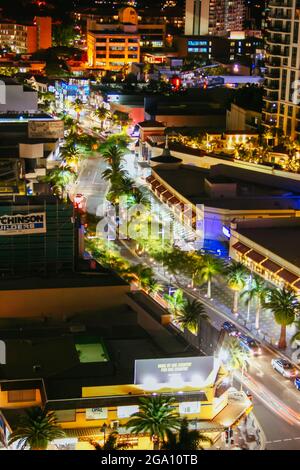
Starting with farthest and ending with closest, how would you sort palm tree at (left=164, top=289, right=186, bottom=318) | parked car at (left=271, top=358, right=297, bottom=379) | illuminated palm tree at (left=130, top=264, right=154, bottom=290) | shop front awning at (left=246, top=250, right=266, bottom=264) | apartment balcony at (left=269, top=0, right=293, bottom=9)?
apartment balcony at (left=269, top=0, right=293, bottom=9) < shop front awning at (left=246, top=250, right=266, bottom=264) < illuminated palm tree at (left=130, top=264, right=154, bottom=290) < palm tree at (left=164, top=289, right=186, bottom=318) < parked car at (left=271, top=358, right=297, bottom=379)

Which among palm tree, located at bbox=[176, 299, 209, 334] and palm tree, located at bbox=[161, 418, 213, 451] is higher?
palm tree, located at bbox=[161, 418, 213, 451]

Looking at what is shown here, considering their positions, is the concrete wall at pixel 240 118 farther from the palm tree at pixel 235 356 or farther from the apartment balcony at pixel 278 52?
the palm tree at pixel 235 356

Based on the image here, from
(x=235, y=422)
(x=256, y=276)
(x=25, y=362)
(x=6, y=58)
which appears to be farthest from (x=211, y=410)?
(x=6, y=58)

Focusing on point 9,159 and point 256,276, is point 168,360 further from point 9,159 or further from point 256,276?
point 9,159

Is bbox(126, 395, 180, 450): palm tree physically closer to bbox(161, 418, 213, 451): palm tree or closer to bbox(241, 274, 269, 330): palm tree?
bbox(161, 418, 213, 451): palm tree

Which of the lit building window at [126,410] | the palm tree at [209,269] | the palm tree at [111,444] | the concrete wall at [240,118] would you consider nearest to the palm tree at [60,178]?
the palm tree at [209,269]

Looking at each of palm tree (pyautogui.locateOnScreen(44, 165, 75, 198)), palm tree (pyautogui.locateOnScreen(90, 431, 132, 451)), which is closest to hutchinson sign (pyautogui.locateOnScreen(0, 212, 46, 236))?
palm tree (pyautogui.locateOnScreen(90, 431, 132, 451))
